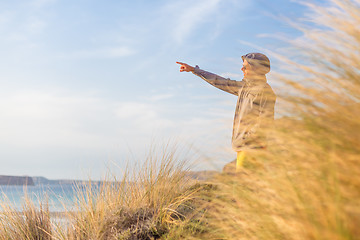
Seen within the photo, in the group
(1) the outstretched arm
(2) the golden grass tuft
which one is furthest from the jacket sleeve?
(2) the golden grass tuft

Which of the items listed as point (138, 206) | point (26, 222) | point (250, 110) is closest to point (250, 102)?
point (250, 110)

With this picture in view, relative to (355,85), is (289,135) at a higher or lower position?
lower

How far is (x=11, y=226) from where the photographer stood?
538cm

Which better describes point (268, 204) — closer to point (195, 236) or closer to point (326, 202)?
point (326, 202)

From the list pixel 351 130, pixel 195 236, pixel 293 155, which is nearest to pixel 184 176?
pixel 195 236

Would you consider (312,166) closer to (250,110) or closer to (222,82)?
(250,110)

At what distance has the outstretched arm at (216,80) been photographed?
4359 mm

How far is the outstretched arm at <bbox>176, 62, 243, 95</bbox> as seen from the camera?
14.3 feet

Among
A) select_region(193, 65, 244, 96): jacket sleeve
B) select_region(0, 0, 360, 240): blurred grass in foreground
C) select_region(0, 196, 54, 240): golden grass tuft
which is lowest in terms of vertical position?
select_region(0, 196, 54, 240): golden grass tuft

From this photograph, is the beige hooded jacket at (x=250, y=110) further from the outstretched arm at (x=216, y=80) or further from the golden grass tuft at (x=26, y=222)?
the golden grass tuft at (x=26, y=222)

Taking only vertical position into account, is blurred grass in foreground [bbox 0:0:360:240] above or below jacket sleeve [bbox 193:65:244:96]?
below

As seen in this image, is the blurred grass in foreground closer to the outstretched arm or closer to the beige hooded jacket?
the beige hooded jacket

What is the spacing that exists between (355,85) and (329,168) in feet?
2.16

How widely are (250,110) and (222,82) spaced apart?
2.60 ft
